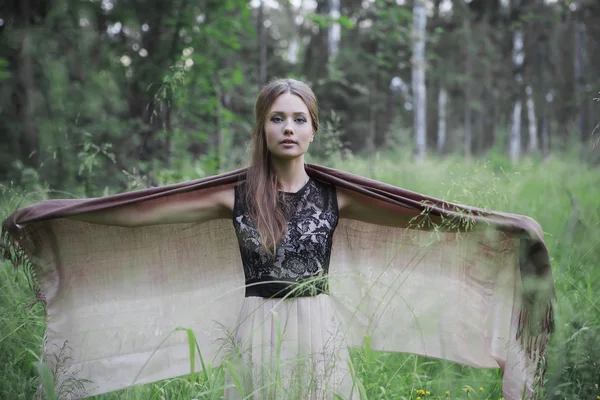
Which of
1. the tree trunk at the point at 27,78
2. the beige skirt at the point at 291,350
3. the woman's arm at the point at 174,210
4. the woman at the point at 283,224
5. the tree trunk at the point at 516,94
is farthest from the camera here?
the tree trunk at the point at 516,94

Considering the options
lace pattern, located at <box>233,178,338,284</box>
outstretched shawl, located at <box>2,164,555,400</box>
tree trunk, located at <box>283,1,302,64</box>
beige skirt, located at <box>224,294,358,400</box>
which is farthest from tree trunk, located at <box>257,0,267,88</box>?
tree trunk, located at <box>283,1,302,64</box>

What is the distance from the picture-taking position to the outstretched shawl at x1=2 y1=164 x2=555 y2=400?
2324 millimetres

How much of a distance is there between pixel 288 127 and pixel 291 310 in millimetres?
883

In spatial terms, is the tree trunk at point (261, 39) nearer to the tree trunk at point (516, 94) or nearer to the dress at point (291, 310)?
the dress at point (291, 310)

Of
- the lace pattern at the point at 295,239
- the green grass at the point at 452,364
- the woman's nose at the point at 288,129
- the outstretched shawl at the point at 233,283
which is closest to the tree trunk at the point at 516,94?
the green grass at the point at 452,364

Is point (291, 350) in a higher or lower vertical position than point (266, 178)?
lower

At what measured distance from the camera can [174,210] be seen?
2490 millimetres

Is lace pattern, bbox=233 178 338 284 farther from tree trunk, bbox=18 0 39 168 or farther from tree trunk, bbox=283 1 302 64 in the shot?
tree trunk, bbox=283 1 302 64

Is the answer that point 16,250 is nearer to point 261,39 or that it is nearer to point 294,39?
point 261,39

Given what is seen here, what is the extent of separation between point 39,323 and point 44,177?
12.6ft

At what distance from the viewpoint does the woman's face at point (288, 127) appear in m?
2.35

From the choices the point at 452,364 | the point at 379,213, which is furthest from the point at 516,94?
the point at 452,364

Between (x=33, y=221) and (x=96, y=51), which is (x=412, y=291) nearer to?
(x=33, y=221)

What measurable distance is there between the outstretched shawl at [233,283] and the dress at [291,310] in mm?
199
